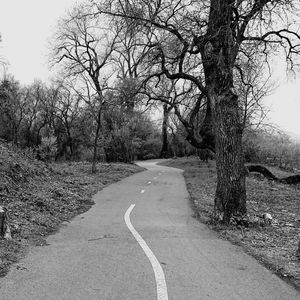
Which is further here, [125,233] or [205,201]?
[205,201]

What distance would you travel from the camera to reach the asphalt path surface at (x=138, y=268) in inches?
191

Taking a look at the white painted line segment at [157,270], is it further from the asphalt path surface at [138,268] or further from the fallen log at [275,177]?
the fallen log at [275,177]

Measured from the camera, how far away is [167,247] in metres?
7.46

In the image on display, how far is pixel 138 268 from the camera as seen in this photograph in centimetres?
593

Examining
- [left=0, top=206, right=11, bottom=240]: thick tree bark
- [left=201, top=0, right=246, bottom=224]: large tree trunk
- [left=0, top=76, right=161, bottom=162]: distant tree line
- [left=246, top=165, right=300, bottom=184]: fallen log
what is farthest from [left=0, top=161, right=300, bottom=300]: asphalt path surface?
[left=0, top=76, right=161, bottom=162]: distant tree line

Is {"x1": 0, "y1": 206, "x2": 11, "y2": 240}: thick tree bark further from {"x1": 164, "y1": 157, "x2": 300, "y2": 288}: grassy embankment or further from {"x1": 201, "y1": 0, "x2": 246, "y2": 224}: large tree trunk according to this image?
{"x1": 201, "y1": 0, "x2": 246, "y2": 224}: large tree trunk

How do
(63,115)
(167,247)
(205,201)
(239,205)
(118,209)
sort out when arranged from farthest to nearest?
1. (63,115)
2. (205,201)
3. (118,209)
4. (239,205)
5. (167,247)

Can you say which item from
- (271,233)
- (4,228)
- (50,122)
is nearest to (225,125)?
(271,233)

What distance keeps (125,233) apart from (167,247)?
1733 millimetres

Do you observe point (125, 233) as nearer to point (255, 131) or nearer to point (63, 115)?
point (255, 131)

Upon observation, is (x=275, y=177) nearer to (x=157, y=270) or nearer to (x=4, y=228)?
(x=157, y=270)

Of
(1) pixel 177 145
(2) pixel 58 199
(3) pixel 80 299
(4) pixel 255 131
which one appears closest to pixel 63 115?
(1) pixel 177 145

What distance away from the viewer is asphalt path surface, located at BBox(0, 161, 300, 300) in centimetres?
484

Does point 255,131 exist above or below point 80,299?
above
